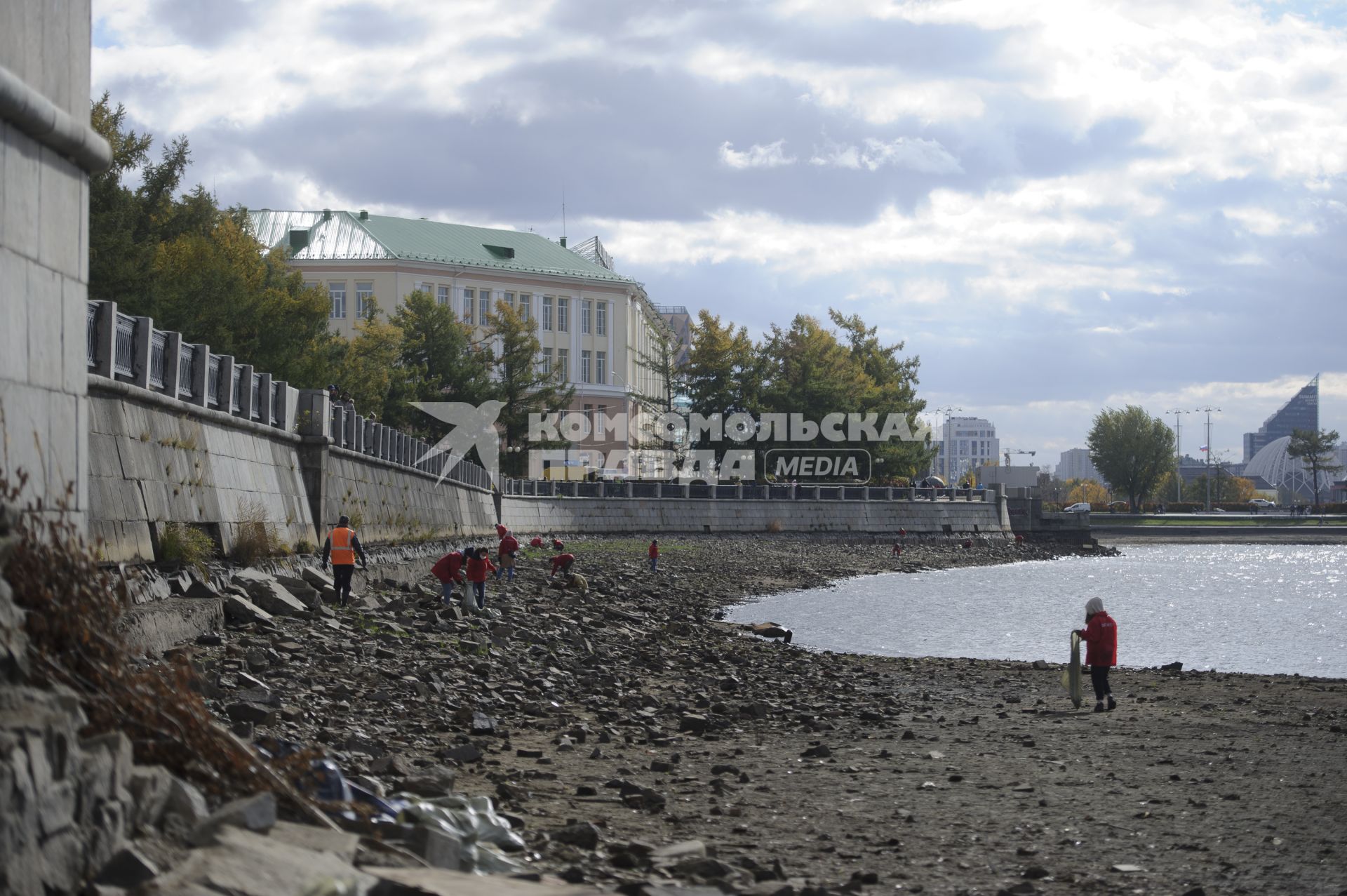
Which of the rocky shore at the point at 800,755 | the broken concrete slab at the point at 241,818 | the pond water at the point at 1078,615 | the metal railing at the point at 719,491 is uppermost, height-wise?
the metal railing at the point at 719,491

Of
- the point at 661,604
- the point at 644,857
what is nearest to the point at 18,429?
the point at 644,857

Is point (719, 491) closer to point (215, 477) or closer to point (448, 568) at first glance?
point (448, 568)

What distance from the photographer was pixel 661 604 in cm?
3759

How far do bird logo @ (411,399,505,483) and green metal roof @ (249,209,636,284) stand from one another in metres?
19.6

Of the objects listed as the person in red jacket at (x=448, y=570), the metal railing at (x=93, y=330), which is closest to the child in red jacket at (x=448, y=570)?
the person in red jacket at (x=448, y=570)

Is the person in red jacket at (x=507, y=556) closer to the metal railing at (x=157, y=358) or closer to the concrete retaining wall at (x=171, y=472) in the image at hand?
the concrete retaining wall at (x=171, y=472)

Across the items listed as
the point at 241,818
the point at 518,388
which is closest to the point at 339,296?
the point at 518,388

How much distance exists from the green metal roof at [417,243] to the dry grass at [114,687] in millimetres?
81349

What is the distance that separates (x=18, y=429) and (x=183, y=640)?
248 inches

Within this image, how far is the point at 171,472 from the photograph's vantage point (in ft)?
63.8

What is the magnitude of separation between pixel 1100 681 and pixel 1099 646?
2.38 feet

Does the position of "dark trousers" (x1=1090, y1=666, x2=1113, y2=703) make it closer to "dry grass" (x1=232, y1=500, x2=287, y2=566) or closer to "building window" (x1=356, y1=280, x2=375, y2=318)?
"dry grass" (x1=232, y1=500, x2=287, y2=566)

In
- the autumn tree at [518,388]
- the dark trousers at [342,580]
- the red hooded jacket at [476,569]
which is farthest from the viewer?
the autumn tree at [518,388]

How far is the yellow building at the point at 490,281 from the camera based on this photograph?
287 feet
